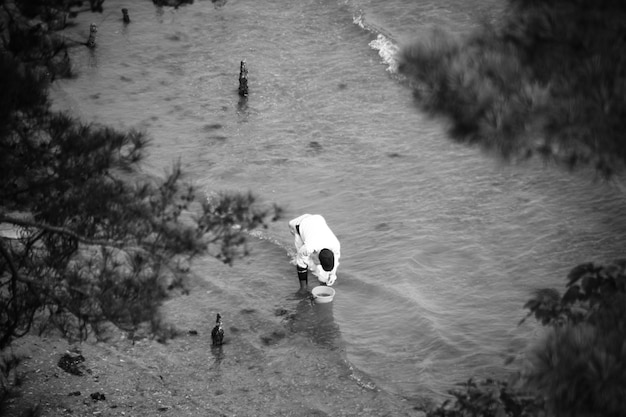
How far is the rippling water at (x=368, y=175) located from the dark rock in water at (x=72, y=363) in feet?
9.18

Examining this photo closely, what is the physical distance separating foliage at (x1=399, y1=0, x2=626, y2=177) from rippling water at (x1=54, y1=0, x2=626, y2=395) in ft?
2.24

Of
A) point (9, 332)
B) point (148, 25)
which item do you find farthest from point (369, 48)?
point (9, 332)

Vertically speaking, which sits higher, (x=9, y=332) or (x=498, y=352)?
(x=9, y=332)

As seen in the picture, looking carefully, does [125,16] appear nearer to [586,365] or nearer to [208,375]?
[208,375]

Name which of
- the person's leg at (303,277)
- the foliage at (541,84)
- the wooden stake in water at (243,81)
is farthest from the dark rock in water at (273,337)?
the wooden stake in water at (243,81)

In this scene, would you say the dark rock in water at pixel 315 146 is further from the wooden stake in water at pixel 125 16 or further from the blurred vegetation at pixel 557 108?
the blurred vegetation at pixel 557 108

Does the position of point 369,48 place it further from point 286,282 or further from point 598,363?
point 598,363

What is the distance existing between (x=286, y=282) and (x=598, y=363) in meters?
8.39

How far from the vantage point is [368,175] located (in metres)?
16.5

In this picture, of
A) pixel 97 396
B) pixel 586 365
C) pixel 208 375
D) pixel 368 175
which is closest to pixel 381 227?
pixel 368 175

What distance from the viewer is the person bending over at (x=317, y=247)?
11.0 meters

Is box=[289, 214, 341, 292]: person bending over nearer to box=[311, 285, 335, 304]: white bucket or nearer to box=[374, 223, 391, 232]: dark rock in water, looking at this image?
box=[311, 285, 335, 304]: white bucket

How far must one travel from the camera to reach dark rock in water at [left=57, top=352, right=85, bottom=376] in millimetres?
9688

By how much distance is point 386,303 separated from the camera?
12.1m
